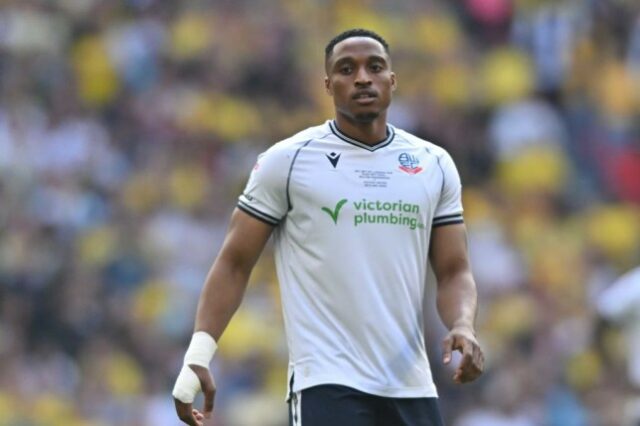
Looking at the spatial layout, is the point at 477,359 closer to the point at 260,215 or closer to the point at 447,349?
the point at 447,349

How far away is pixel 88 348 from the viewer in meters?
14.1

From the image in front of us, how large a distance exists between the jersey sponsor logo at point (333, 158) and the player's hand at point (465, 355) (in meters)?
0.87

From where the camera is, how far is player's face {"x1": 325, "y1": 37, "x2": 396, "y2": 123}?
291 inches

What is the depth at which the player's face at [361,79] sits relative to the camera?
740cm

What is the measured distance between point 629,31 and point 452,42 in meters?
1.76

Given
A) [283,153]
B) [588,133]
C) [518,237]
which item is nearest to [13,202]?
[518,237]

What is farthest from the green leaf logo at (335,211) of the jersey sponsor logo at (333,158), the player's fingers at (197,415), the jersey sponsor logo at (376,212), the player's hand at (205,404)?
the player's fingers at (197,415)

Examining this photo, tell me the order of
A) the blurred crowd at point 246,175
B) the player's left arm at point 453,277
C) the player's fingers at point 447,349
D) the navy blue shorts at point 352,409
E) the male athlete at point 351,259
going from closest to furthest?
the player's fingers at point 447,349 → the navy blue shorts at point 352,409 → the male athlete at point 351,259 → the player's left arm at point 453,277 → the blurred crowd at point 246,175

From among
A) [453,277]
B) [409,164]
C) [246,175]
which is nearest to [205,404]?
[453,277]

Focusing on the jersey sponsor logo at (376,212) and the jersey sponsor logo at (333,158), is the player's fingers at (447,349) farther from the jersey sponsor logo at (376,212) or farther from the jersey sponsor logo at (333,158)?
the jersey sponsor logo at (333,158)

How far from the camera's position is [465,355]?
22.8 feet

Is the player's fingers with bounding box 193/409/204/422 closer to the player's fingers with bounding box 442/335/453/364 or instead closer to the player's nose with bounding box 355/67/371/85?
the player's fingers with bounding box 442/335/453/364

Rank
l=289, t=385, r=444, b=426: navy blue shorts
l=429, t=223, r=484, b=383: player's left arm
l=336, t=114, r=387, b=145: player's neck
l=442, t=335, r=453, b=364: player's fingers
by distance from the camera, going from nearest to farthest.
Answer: l=442, t=335, r=453, b=364: player's fingers, l=289, t=385, r=444, b=426: navy blue shorts, l=429, t=223, r=484, b=383: player's left arm, l=336, t=114, r=387, b=145: player's neck

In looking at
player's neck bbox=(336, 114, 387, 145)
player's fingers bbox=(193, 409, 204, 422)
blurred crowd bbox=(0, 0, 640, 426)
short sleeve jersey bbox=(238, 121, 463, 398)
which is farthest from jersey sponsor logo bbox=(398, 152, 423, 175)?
blurred crowd bbox=(0, 0, 640, 426)
